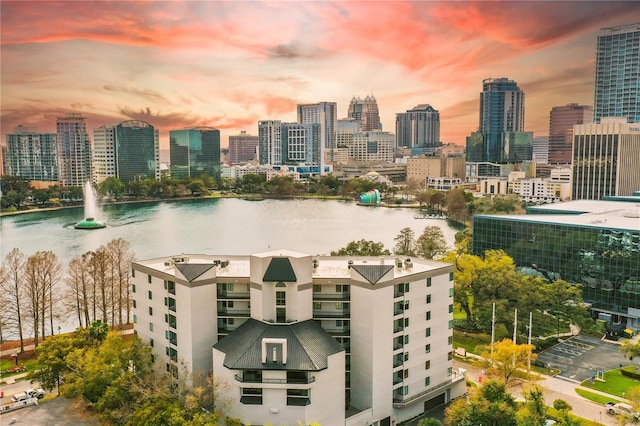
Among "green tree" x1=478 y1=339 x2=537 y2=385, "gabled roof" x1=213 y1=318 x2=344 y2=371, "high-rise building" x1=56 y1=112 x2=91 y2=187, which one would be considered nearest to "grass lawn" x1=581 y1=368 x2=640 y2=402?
"green tree" x1=478 y1=339 x2=537 y2=385

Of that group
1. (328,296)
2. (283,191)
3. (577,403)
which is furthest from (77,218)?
Answer: (577,403)

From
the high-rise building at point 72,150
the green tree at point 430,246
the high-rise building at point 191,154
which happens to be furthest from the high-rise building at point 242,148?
the green tree at point 430,246

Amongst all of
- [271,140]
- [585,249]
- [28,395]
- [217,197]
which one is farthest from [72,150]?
[585,249]

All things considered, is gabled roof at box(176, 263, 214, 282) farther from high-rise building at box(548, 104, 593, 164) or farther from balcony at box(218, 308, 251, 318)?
high-rise building at box(548, 104, 593, 164)

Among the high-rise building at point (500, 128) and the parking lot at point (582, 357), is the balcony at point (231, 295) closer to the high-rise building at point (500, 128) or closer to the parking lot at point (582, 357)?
the parking lot at point (582, 357)

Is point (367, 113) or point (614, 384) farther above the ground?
point (367, 113)

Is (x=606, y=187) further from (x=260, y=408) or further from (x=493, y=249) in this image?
(x=260, y=408)

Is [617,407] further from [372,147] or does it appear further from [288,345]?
[372,147]
